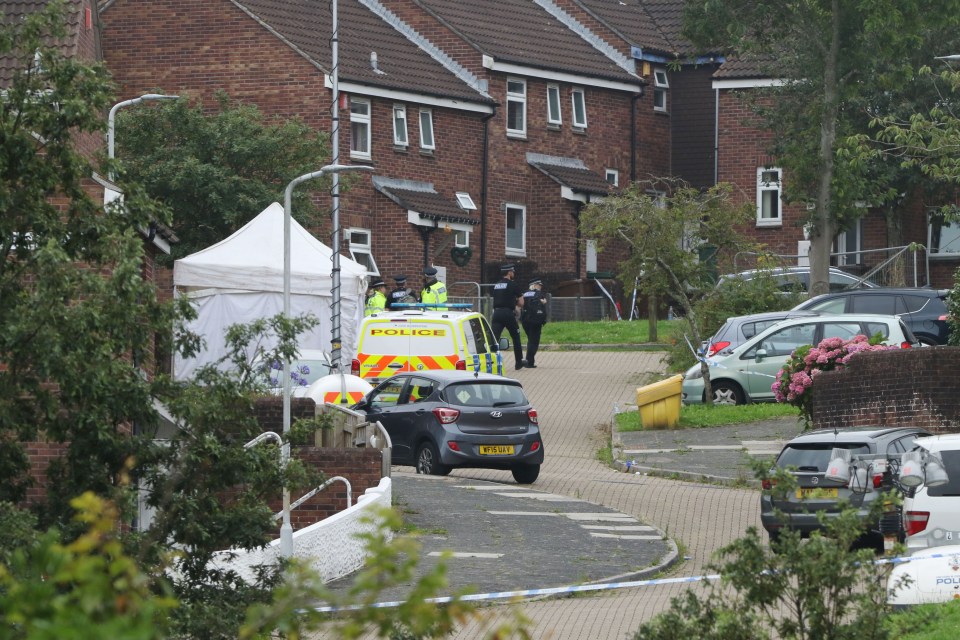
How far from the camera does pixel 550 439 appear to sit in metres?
30.6

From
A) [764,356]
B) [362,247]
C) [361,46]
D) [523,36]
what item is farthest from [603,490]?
[523,36]

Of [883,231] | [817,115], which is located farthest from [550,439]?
[883,231]

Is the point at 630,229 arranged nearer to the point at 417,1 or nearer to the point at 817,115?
the point at 817,115

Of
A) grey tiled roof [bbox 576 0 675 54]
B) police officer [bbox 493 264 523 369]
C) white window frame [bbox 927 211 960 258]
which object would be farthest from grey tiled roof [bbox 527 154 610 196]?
police officer [bbox 493 264 523 369]

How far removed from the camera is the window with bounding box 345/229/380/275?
154 ft

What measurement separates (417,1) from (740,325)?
22244mm

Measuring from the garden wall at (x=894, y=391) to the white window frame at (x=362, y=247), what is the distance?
22218 mm

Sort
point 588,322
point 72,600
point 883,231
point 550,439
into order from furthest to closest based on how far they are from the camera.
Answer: point 883,231
point 588,322
point 550,439
point 72,600

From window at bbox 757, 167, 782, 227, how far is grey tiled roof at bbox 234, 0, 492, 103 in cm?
828

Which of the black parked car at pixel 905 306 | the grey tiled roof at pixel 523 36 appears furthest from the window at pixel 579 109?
the black parked car at pixel 905 306

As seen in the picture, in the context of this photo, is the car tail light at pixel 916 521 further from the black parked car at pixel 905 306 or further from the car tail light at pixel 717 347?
the black parked car at pixel 905 306

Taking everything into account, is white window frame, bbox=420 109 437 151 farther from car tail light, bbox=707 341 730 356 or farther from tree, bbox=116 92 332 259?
car tail light, bbox=707 341 730 356

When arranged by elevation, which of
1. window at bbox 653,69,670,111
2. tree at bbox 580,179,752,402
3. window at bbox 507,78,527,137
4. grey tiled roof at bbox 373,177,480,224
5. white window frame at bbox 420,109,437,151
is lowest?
tree at bbox 580,179,752,402

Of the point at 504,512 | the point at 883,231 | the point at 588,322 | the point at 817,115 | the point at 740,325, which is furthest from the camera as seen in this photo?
the point at 883,231
